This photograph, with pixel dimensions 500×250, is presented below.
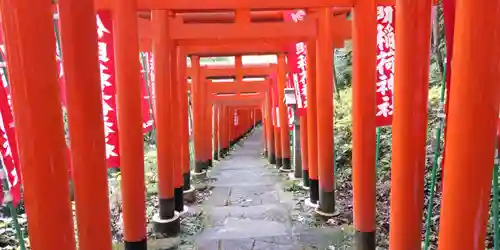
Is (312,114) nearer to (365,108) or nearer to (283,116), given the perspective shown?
(365,108)

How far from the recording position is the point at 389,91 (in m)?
5.60

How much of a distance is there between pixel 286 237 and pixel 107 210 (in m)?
4.06

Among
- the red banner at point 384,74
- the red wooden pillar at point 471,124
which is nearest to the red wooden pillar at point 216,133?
the red banner at point 384,74

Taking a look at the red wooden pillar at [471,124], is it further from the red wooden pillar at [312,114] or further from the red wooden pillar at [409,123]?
the red wooden pillar at [312,114]

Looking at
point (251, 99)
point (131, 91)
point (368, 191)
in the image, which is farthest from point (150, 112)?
point (251, 99)

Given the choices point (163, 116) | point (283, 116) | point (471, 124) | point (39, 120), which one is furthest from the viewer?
point (283, 116)

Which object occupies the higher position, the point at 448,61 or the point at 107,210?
the point at 448,61

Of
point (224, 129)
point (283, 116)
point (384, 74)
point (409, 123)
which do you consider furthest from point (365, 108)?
point (224, 129)

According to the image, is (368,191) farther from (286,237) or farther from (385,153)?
(385,153)

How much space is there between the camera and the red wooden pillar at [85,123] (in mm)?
2893

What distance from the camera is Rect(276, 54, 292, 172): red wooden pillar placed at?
526 inches

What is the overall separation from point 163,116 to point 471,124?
210 inches

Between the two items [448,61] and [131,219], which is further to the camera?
[131,219]

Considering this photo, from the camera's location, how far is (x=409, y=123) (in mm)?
3457
